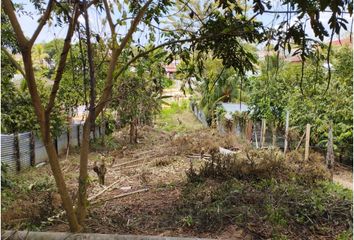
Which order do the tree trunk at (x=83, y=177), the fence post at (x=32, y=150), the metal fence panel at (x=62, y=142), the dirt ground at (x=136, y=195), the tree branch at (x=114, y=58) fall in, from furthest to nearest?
the metal fence panel at (x=62, y=142) < the fence post at (x=32, y=150) < the dirt ground at (x=136, y=195) < the tree branch at (x=114, y=58) < the tree trunk at (x=83, y=177)

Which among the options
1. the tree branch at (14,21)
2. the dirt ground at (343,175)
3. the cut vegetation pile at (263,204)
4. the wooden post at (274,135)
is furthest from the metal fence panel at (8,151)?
the dirt ground at (343,175)

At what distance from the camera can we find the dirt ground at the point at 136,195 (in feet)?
11.1

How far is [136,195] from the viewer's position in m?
5.00

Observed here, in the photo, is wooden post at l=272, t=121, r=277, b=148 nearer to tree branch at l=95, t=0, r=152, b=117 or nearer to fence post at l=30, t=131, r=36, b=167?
fence post at l=30, t=131, r=36, b=167

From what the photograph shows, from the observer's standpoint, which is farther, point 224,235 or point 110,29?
point 110,29

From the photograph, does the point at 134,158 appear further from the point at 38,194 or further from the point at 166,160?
the point at 38,194

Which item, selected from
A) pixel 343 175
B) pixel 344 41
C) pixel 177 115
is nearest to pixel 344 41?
pixel 344 41

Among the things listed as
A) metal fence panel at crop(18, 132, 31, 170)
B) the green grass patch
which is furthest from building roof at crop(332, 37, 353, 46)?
the green grass patch

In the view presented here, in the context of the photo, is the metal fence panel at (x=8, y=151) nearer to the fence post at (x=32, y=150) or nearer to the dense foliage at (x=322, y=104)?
the fence post at (x=32, y=150)

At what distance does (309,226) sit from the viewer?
11.6ft

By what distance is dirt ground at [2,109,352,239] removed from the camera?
3369mm

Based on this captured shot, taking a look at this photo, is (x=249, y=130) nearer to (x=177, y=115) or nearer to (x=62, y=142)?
(x=62, y=142)

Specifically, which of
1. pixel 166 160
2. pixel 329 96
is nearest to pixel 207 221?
pixel 166 160

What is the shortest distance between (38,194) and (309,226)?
12.0ft
